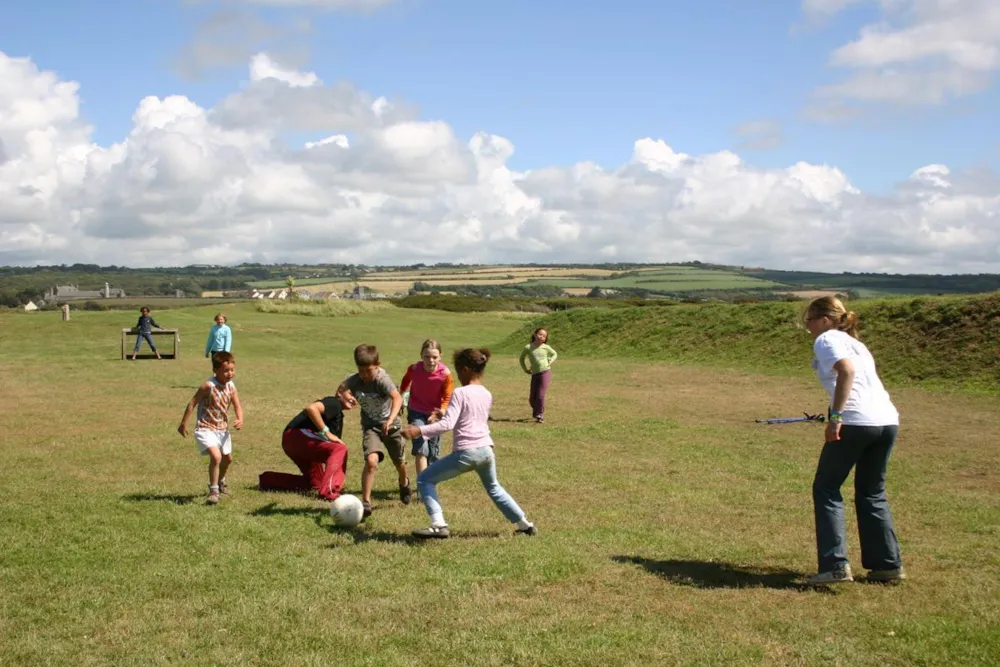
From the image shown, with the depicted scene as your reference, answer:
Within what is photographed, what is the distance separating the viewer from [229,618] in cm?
631

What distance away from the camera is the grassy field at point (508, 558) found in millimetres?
5801

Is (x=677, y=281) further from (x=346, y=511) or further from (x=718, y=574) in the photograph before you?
(x=718, y=574)

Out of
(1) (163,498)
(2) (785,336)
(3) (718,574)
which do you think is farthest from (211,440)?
(2) (785,336)

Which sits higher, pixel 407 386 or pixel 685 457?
pixel 407 386

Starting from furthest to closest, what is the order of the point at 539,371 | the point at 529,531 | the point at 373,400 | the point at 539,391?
the point at 539,371 < the point at 539,391 < the point at 373,400 < the point at 529,531

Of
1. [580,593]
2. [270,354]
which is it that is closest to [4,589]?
[580,593]

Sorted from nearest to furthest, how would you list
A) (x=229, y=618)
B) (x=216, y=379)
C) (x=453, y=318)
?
(x=229, y=618)
(x=216, y=379)
(x=453, y=318)

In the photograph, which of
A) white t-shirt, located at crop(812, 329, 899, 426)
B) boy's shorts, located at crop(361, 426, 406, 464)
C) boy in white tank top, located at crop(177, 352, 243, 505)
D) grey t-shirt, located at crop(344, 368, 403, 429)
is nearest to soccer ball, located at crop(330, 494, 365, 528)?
boy's shorts, located at crop(361, 426, 406, 464)

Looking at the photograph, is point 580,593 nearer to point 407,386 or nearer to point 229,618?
point 229,618

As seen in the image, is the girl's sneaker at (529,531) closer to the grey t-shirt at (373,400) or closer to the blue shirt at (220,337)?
the grey t-shirt at (373,400)

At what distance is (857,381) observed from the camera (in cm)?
716

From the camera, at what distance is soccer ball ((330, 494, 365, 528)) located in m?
8.94

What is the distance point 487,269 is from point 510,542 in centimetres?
16893

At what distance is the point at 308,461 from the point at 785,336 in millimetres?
28702
